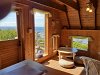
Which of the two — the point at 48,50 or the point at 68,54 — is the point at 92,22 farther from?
the point at 48,50

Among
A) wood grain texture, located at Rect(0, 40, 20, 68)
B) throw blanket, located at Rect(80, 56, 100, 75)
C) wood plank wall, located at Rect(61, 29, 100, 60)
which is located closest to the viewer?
throw blanket, located at Rect(80, 56, 100, 75)

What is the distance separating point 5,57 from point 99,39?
4378 mm

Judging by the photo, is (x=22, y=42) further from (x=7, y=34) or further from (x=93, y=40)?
(x=93, y=40)

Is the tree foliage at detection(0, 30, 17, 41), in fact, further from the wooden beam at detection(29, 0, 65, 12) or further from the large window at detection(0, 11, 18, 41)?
the wooden beam at detection(29, 0, 65, 12)

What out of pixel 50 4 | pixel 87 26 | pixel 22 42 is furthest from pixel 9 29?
pixel 87 26

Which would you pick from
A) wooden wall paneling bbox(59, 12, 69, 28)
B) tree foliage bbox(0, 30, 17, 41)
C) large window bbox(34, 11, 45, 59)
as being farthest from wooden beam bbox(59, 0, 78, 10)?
tree foliage bbox(0, 30, 17, 41)

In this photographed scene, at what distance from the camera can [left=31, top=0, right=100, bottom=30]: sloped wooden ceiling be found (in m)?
5.05

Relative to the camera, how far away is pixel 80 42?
630 centimetres

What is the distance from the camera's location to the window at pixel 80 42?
620cm

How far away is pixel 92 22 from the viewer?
5840 millimetres

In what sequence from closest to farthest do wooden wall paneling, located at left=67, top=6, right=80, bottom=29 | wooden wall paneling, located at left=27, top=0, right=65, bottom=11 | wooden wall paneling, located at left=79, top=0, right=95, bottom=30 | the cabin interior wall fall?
1. wooden wall paneling, located at left=27, top=0, right=65, bottom=11
2. wooden wall paneling, located at left=79, top=0, right=95, bottom=30
3. the cabin interior wall
4. wooden wall paneling, located at left=67, top=6, right=80, bottom=29

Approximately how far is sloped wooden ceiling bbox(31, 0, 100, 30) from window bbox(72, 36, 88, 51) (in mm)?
581

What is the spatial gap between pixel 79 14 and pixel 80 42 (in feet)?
4.85

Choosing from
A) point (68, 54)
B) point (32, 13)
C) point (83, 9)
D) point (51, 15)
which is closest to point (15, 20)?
point (32, 13)
